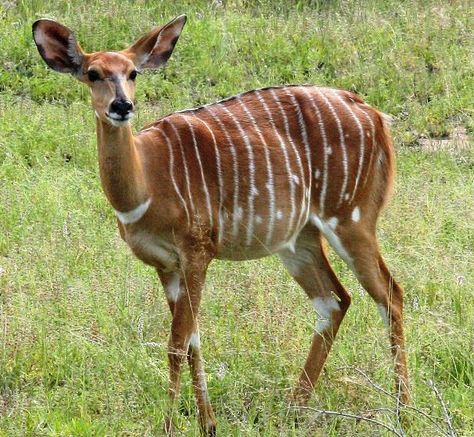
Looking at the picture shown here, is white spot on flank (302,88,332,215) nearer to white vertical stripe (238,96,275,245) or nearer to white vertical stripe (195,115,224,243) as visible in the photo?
white vertical stripe (238,96,275,245)

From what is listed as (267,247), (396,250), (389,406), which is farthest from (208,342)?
(396,250)

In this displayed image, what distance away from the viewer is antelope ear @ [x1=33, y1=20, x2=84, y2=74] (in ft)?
16.2

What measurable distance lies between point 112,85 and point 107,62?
0.43ft

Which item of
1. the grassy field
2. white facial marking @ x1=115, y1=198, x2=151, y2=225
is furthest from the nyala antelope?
the grassy field

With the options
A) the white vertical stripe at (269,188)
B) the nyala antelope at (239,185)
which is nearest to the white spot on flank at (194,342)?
the nyala antelope at (239,185)

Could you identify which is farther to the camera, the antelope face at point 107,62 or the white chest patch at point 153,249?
the white chest patch at point 153,249

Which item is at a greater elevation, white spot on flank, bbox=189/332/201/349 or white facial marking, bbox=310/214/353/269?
white facial marking, bbox=310/214/353/269

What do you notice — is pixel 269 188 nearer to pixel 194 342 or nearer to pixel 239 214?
pixel 239 214

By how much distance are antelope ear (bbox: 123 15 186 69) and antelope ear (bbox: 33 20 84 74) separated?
0.20 meters

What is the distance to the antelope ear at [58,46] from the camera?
4926 mm

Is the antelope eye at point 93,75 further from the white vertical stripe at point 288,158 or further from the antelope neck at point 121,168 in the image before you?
the white vertical stripe at point 288,158

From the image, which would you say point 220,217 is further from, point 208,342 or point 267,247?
point 208,342

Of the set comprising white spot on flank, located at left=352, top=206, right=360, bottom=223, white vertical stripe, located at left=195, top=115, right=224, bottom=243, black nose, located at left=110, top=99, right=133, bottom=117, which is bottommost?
white spot on flank, located at left=352, top=206, right=360, bottom=223

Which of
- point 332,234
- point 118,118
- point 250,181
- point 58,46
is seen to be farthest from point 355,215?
point 58,46
